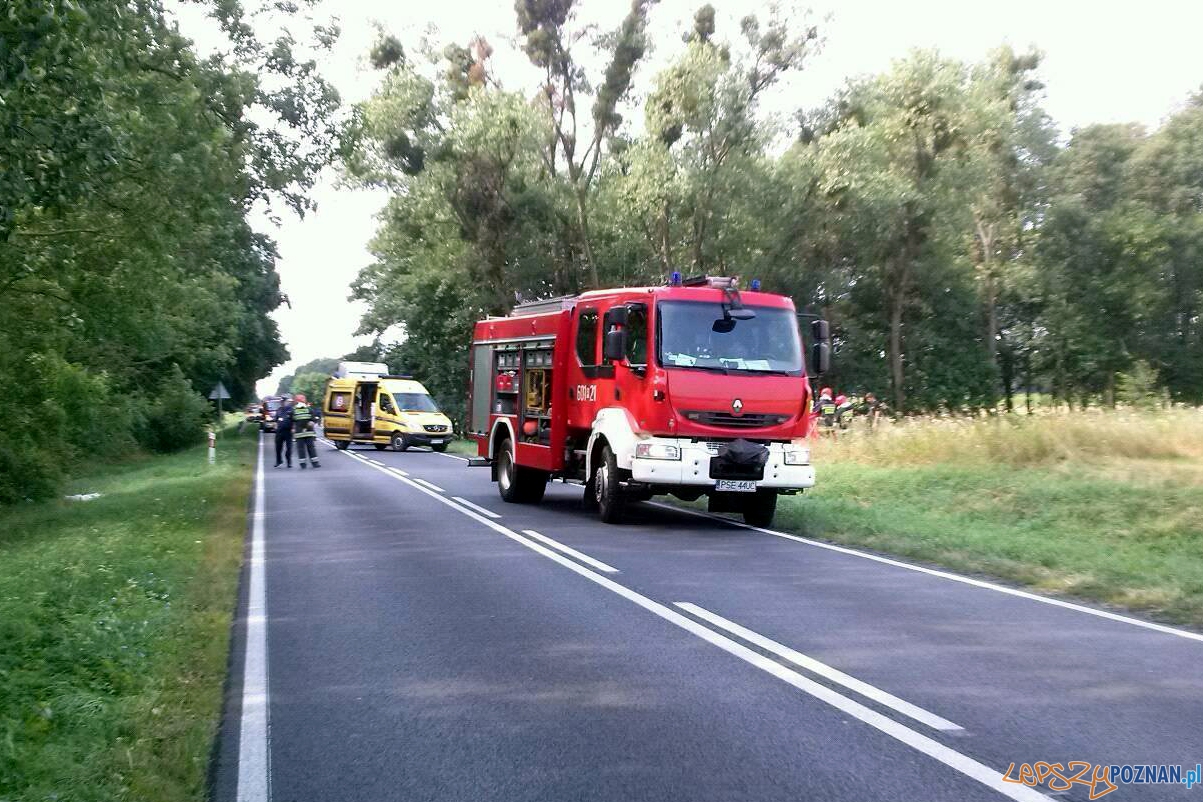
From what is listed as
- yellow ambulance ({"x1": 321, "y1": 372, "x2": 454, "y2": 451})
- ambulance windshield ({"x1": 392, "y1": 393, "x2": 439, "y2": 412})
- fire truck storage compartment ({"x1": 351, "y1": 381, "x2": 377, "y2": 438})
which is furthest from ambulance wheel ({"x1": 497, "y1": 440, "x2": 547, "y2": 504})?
fire truck storage compartment ({"x1": 351, "y1": 381, "x2": 377, "y2": 438})

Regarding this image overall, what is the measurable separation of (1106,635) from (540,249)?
1310 inches

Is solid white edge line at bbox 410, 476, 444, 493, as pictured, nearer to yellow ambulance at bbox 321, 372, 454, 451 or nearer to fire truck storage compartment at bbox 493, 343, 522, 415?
fire truck storage compartment at bbox 493, 343, 522, 415

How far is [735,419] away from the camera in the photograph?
47.1ft

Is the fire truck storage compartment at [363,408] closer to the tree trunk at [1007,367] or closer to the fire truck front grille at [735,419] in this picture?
the tree trunk at [1007,367]

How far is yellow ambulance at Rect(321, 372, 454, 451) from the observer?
38750 millimetres

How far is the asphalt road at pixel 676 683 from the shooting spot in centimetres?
498

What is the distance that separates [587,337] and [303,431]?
15.6 m

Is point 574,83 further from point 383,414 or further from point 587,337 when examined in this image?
point 587,337

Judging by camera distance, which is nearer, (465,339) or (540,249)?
(540,249)

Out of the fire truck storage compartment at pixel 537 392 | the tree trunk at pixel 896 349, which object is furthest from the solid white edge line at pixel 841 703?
the tree trunk at pixel 896 349

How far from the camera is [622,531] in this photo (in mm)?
14398

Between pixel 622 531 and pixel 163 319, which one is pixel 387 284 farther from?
pixel 622 531

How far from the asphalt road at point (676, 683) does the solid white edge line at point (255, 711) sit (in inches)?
0.7

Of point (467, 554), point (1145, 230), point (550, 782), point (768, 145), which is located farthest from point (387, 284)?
point (550, 782)
